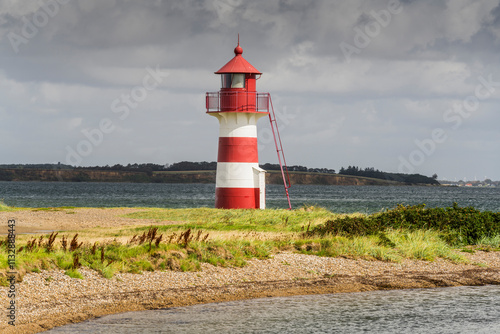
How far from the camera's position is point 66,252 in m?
15.4

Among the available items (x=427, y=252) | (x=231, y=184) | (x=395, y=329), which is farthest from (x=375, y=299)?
(x=231, y=184)

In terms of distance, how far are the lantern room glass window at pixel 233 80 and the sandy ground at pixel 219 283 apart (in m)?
14.0

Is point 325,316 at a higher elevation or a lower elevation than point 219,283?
lower

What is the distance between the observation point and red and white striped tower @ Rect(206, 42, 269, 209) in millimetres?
30250

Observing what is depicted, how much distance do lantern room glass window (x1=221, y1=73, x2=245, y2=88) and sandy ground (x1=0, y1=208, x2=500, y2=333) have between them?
14004mm

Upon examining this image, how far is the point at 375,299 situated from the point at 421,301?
38.3 inches

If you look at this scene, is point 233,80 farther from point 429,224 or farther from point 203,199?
point 203,199

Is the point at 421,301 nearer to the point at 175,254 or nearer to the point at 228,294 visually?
the point at 228,294

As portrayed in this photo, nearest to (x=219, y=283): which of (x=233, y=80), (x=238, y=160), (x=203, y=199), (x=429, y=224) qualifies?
(x=429, y=224)

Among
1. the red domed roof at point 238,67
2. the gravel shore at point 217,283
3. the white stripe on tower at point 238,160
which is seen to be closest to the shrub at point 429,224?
the gravel shore at point 217,283

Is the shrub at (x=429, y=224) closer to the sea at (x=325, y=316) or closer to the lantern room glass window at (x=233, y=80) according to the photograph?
the sea at (x=325, y=316)

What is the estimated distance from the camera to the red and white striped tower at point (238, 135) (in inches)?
1191

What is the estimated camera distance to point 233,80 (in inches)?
1196

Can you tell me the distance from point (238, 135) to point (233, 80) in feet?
8.00
